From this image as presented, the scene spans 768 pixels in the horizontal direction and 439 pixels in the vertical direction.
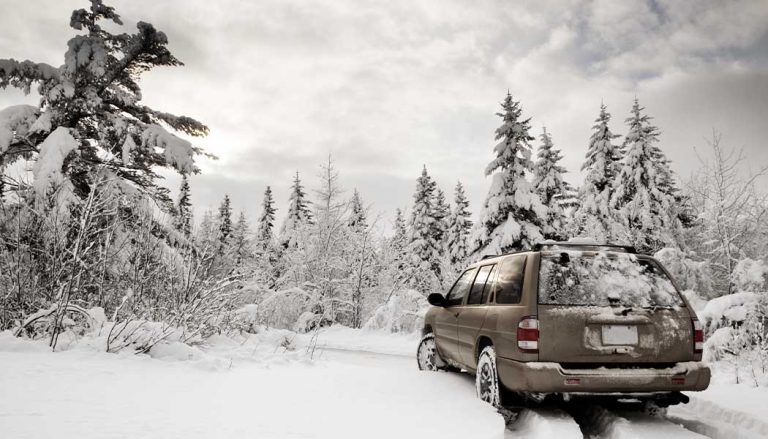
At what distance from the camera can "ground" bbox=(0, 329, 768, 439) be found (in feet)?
11.3

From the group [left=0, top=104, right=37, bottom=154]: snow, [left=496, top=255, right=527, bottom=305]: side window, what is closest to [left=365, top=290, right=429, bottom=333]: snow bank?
[left=496, top=255, right=527, bottom=305]: side window

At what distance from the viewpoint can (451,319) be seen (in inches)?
262

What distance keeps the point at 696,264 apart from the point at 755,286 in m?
8.84

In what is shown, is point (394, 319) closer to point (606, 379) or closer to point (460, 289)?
point (460, 289)

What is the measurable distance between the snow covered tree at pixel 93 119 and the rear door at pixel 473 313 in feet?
30.8

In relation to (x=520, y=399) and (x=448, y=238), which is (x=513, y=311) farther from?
(x=448, y=238)

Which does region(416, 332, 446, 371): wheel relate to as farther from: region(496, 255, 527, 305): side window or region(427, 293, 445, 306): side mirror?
region(496, 255, 527, 305): side window

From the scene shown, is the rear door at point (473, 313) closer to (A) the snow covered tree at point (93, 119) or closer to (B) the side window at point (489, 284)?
(B) the side window at point (489, 284)

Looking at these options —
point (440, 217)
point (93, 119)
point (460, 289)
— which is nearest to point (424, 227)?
point (440, 217)

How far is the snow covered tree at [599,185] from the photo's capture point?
25922 mm

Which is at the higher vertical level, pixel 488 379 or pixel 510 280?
pixel 510 280

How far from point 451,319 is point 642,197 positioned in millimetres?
21848

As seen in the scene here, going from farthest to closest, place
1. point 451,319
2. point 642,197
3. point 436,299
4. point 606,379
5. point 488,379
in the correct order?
point 642,197
point 436,299
point 451,319
point 488,379
point 606,379

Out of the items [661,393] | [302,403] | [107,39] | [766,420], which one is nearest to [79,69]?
[107,39]
